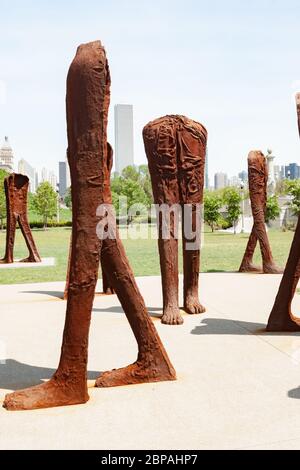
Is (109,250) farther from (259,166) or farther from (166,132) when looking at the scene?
(259,166)

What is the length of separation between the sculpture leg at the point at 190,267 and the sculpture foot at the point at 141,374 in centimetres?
260

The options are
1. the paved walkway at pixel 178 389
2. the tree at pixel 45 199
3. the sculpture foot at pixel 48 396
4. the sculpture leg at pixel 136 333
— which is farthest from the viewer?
the tree at pixel 45 199

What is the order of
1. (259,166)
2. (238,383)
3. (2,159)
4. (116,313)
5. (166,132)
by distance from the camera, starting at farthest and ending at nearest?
(2,159) < (259,166) < (116,313) < (166,132) < (238,383)

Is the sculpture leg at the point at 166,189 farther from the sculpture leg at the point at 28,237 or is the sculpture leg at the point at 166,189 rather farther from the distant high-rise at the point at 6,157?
the distant high-rise at the point at 6,157

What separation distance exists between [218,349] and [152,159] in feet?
8.36

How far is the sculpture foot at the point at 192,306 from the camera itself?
251 inches

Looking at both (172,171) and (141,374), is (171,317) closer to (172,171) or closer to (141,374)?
(172,171)

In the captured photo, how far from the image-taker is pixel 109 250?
3.71 metres

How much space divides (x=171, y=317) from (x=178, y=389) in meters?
2.23

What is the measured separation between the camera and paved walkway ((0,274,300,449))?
280cm

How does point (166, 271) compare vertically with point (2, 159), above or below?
below

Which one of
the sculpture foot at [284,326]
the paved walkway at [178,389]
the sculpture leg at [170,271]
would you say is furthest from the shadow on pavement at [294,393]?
the sculpture leg at [170,271]
